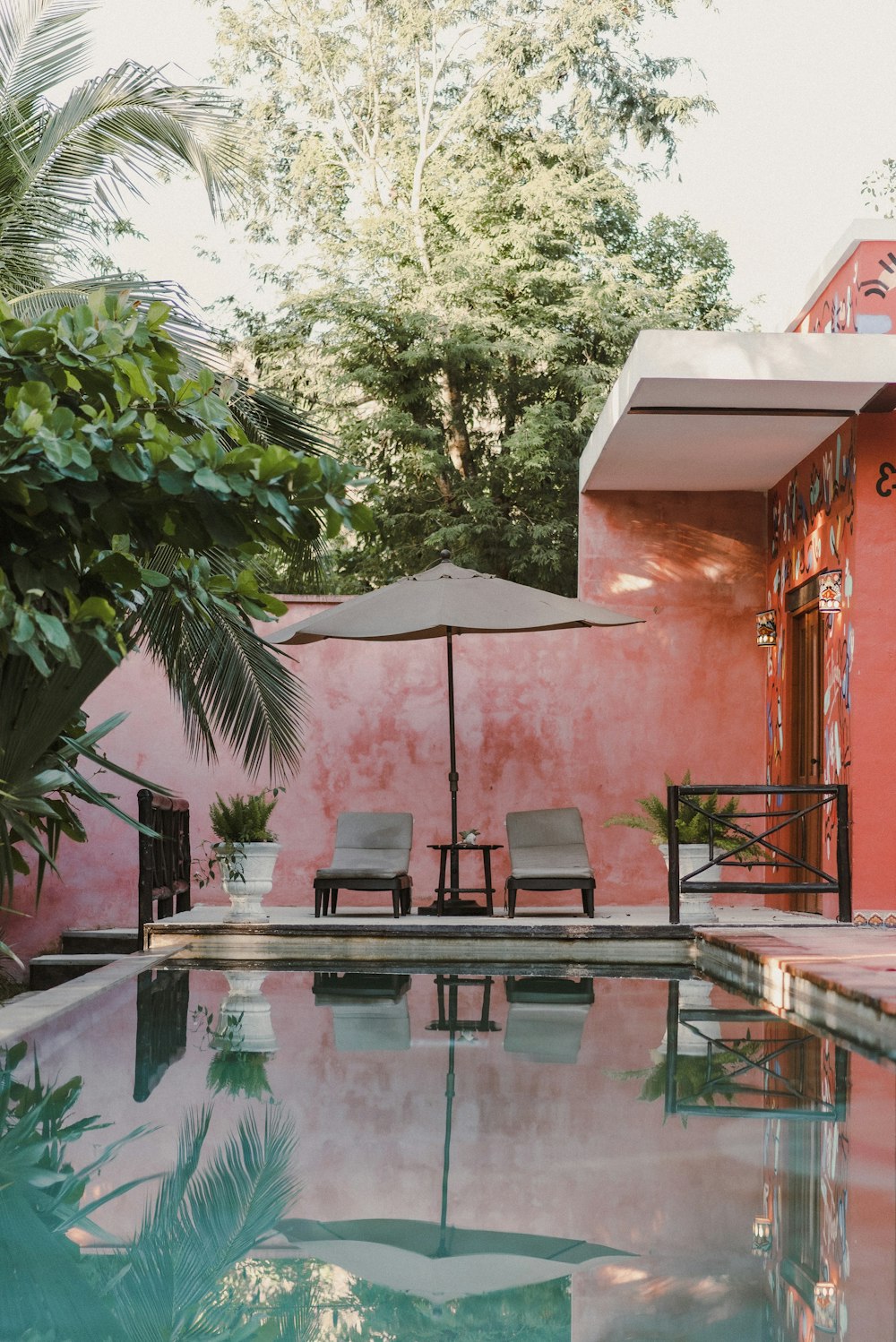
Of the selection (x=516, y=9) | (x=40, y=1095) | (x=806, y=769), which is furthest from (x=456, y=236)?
(x=40, y=1095)

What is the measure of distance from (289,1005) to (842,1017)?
7.93 feet

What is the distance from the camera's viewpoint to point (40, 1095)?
4074 millimetres

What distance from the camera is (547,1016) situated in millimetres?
5871

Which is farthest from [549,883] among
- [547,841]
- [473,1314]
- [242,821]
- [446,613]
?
[473,1314]

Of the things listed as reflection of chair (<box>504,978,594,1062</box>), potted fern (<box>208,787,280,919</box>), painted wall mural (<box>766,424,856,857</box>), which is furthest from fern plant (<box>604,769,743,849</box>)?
potted fern (<box>208,787,280,919</box>)

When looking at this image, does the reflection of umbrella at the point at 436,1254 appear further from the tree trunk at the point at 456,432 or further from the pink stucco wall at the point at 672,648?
the tree trunk at the point at 456,432

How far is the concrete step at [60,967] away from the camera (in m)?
8.83

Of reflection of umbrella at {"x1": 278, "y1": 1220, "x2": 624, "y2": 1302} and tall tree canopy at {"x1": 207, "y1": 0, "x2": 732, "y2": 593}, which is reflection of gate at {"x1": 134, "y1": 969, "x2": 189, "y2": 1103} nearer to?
reflection of umbrella at {"x1": 278, "y1": 1220, "x2": 624, "y2": 1302}

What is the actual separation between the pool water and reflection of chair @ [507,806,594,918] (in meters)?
3.07

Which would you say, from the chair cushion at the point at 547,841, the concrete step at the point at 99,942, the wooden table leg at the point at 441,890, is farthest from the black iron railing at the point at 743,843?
the concrete step at the point at 99,942

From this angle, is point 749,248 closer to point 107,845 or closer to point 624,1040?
point 107,845

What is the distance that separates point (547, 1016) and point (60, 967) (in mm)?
4195

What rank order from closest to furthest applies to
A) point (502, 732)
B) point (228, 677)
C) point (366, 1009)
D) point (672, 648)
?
point (366, 1009) < point (228, 677) < point (502, 732) < point (672, 648)

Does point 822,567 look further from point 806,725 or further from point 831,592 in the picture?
point 806,725
